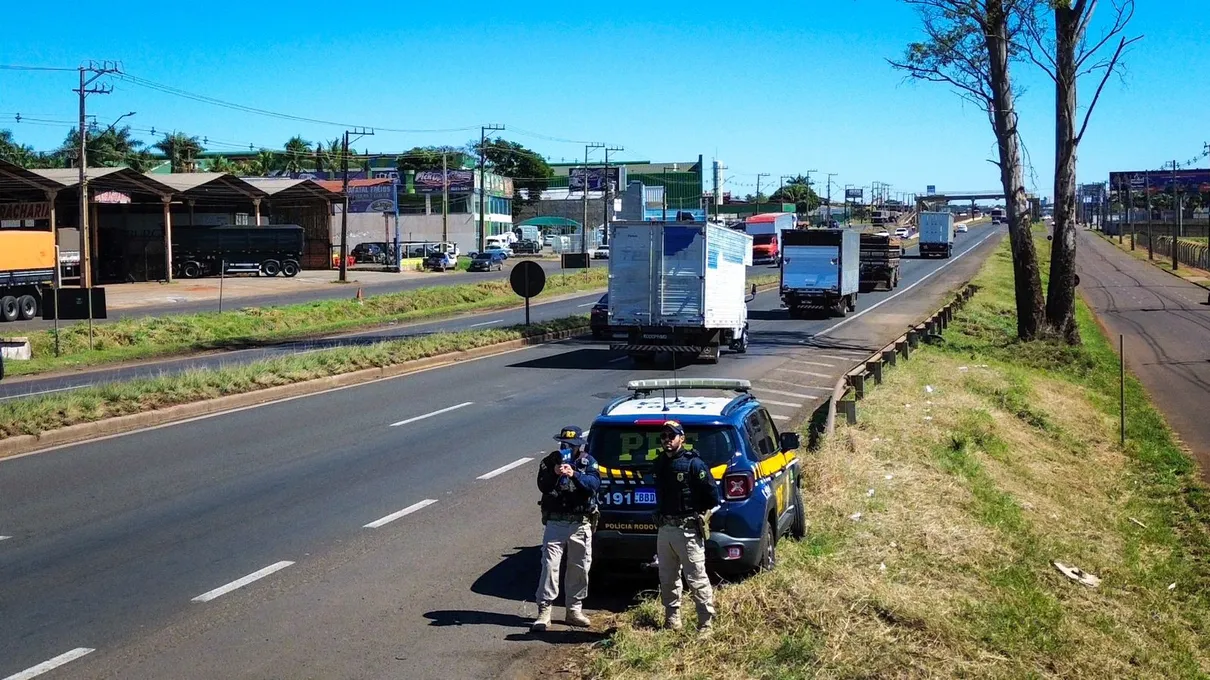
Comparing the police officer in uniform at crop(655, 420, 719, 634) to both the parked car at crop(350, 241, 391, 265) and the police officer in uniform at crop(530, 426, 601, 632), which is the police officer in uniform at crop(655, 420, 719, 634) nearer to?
the police officer in uniform at crop(530, 426, 601, 632)

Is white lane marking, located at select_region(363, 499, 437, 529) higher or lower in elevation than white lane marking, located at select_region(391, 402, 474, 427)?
lower

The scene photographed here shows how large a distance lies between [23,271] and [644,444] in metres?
37.9

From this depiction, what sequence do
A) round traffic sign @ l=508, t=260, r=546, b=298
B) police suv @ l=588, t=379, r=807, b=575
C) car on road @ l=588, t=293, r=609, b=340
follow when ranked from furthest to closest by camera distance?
round traffic sign @ l=508, t=260, r=546, b=298 → car on road @ l=588, t=293, r=609, b=340 → police suv @ l=588, t=379, r=807, b=575

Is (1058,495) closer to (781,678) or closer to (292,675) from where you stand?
(781,678)

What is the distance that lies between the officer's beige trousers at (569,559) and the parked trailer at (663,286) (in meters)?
18.0

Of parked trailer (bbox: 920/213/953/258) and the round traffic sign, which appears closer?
the round traffic sign

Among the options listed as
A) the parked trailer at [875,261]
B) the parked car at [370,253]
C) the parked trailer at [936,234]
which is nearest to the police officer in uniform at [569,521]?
the parked trailer at [875,261]

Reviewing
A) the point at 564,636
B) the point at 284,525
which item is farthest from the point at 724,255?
the point at 564,636

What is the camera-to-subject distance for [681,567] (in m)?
8.19

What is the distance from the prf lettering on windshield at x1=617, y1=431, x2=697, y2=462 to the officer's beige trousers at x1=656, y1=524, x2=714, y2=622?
3.64 feet

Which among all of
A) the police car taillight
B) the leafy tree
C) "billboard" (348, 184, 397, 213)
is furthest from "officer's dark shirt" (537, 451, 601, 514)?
the leafy tree

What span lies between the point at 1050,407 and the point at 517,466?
519 inches

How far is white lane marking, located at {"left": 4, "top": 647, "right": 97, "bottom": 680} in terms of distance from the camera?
748 centimetres

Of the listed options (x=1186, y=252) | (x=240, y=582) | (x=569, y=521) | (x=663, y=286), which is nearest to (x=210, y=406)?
(x=240, y=582)
